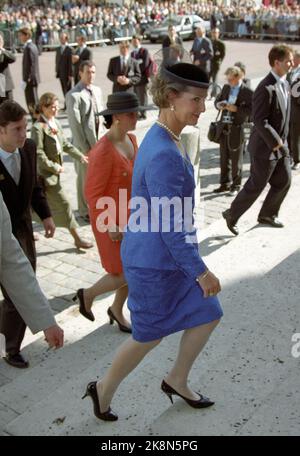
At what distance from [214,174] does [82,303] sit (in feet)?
16.3

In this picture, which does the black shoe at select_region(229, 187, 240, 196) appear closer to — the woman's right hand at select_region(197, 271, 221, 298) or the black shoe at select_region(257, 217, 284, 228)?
the black shoe at select_region(257, 217, 284, 228)

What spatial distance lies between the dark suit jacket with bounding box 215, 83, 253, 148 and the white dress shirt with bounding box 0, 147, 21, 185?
14.3ft

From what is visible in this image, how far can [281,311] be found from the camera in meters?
3.84

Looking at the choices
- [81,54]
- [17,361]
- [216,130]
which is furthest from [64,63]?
[17,361]

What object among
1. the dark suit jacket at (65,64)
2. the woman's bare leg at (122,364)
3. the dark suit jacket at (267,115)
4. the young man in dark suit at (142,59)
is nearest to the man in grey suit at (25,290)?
the woman's bare leg at (122,364)

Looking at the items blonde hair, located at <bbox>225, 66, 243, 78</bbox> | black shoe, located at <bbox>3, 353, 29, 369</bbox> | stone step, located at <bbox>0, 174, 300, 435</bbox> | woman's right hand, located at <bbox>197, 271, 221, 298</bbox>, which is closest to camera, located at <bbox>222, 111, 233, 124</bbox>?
blonde hair, located at <bbox>225, 66, 243, 78</bbox>

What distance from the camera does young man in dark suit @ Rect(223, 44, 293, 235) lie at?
17.8 ft

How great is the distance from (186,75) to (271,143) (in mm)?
2901

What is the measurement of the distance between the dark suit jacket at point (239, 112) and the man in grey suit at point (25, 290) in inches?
214

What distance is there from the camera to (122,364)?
110 inches

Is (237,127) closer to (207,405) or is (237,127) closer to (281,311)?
(281,311)

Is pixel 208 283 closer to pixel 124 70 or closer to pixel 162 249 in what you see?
pixel 162 249

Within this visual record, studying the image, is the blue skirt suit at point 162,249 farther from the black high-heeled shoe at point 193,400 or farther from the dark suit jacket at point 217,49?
the dark suit jacket at point 217,49
